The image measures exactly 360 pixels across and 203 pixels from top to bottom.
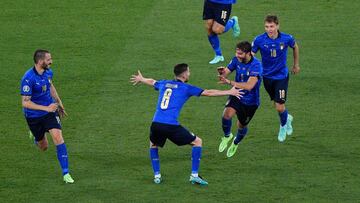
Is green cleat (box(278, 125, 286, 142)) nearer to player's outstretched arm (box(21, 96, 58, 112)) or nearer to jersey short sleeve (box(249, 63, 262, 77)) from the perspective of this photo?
jersey short sleeve (box(249, 63, 262, 77))

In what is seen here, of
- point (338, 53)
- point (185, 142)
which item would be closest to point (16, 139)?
point (185, 142)

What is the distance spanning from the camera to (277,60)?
1811cm

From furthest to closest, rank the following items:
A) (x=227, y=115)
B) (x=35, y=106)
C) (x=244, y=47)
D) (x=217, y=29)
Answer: (x=217, y=29) → (x=227, y=115) → (x=244, y=47) → (x=35, y=106)

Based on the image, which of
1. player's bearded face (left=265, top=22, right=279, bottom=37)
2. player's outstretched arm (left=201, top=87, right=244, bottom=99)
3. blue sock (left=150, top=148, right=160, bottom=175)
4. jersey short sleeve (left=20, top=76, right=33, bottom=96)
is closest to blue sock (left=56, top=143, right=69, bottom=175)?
jersey short sleeve (left=20, top=76, right=33, bottom=96)

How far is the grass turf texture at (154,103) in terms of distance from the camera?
15.9m

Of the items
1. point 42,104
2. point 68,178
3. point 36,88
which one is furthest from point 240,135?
point 36,88

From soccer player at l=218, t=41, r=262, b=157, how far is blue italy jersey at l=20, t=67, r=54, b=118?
2998mm

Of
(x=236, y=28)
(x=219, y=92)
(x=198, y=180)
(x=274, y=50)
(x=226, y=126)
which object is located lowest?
(x=198, y=180)

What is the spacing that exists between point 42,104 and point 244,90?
3587 mm

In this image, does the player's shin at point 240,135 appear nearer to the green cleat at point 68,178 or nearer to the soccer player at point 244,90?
the soccer player at point 244,90

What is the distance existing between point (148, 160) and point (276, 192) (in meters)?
2.70

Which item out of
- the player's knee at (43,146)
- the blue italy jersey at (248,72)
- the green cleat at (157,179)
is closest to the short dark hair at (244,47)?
the blue italy jersey at (248,72)

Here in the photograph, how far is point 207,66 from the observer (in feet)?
74.9

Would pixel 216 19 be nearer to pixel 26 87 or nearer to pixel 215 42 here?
pixel 215 42
